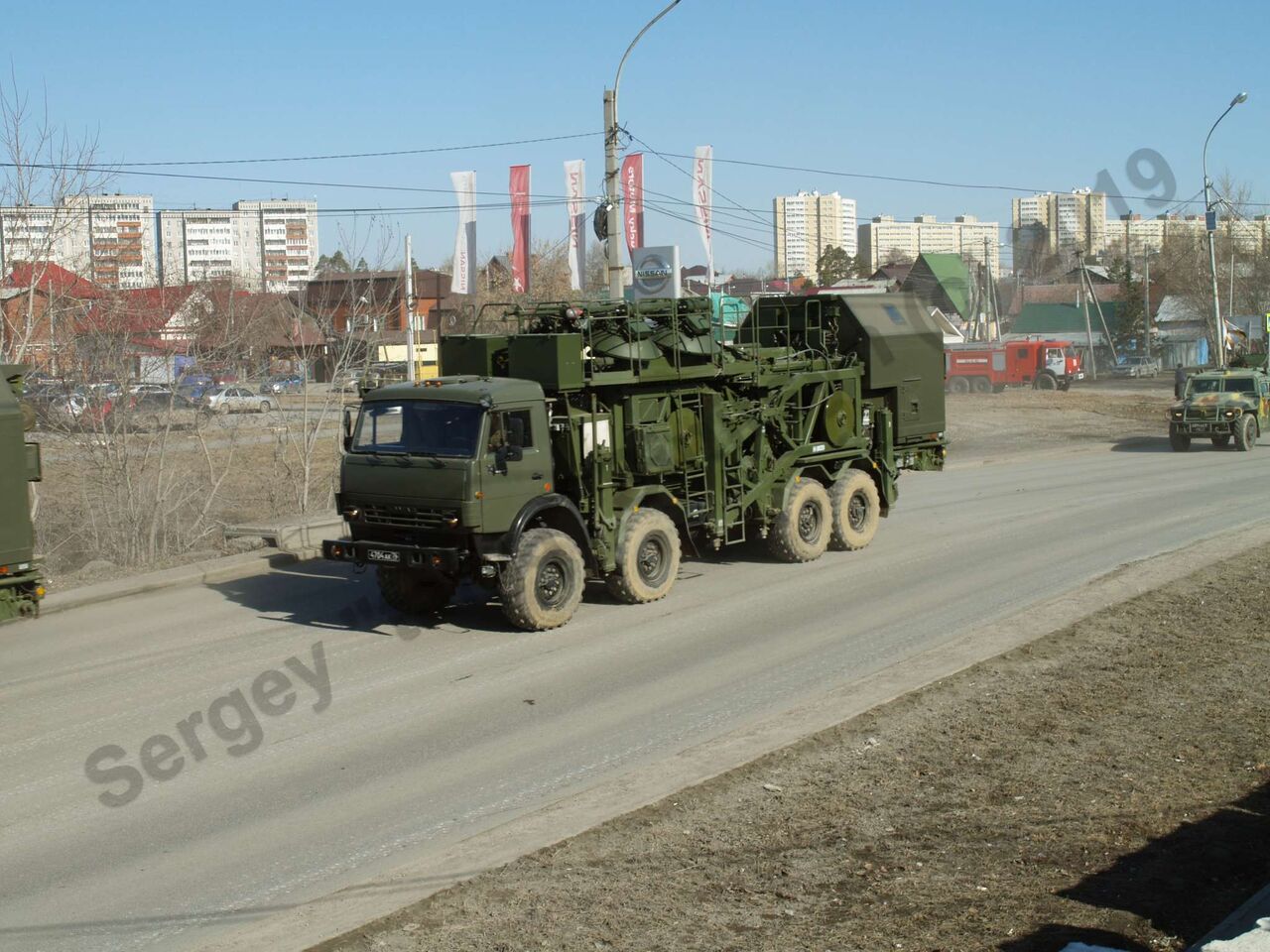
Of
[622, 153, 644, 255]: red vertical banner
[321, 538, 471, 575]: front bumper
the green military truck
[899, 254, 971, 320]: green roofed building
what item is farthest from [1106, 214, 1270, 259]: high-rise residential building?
[321, 538, 471, 575]: front bumper

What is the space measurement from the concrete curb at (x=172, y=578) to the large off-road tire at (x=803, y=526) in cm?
648

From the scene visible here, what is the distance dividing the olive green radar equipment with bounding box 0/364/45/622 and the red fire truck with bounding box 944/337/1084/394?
53.7 m

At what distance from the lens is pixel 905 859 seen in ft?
22.9

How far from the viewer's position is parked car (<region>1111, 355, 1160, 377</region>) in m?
74.2

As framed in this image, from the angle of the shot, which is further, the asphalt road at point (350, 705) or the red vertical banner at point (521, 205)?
the red vertical banner at point (521, 205)

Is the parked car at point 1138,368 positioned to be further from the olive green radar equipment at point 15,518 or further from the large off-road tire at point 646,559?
the olive green radar equipment at point 15,518

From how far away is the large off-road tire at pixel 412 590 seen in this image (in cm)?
1380

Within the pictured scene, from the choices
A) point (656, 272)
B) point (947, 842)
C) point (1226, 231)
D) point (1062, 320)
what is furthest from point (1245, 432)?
point (1062, 320)

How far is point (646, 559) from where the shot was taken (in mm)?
14445

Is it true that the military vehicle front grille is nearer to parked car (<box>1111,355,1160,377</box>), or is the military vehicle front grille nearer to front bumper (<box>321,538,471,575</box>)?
front bumper (<box>321,538,471,575</box>)

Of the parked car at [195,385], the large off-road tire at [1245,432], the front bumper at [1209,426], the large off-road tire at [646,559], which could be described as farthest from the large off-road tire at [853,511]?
the large off-road tire at [1245,432]

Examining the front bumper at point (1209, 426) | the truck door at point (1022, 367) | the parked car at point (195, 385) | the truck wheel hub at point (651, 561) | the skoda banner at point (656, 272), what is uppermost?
the skoda banner at point (656, 272)

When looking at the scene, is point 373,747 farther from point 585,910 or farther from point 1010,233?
point 1010,233

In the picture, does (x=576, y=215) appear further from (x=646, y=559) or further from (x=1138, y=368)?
(x=1138, y=368)
